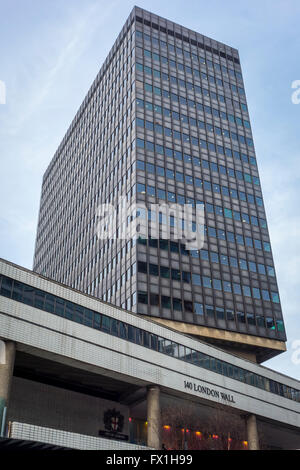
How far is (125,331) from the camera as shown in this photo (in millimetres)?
46750

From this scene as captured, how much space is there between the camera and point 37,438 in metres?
34.2

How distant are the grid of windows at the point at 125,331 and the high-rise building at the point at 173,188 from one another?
12.6 metres

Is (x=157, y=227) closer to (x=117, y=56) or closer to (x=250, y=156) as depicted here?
(x=250, y=156)

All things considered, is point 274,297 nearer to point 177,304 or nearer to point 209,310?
point 209,310

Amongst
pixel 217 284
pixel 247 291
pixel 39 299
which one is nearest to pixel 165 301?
pixel 217 284

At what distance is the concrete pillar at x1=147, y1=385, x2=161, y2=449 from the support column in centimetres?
1448

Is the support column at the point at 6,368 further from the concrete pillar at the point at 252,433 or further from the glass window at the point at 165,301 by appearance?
the glass window at the point at 165,301

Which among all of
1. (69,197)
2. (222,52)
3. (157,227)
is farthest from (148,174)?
(222,52)

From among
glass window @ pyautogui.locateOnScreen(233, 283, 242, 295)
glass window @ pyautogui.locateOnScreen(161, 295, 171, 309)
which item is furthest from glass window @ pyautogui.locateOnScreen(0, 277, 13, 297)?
glass window @ pyautogui.locateOnScreen(233, 283, 242, 295)

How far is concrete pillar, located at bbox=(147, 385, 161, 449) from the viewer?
144 feet

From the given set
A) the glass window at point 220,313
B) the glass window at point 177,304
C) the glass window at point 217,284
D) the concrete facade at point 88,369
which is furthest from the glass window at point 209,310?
the concrete facade at point 88,369

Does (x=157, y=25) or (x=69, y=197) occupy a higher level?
(x=157, y=25)

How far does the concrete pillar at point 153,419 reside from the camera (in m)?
43.8
